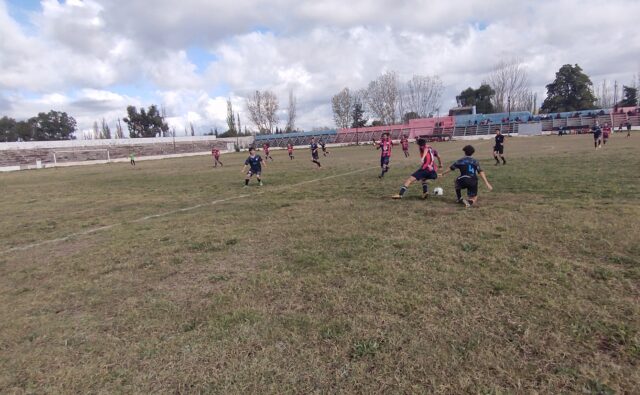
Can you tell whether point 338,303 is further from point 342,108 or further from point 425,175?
point 342,108

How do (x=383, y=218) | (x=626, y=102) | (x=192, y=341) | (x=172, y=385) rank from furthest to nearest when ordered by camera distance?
1. (x=626, y=102)
2. (x=383, y=218)
3. (x=192, y=341)
4. (x=172, y=385)

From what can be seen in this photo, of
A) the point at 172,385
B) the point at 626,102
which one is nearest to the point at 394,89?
the point at 626,102

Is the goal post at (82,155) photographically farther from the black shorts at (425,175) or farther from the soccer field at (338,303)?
the soccer field at (338,303)

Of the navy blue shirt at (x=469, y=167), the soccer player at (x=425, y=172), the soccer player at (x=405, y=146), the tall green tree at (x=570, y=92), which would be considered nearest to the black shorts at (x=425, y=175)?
the soccer player at (x=425, y=172)

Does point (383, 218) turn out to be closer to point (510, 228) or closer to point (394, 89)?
point (510, 228)

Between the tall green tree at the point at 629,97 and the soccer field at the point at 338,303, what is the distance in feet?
275

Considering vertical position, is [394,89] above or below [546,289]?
above

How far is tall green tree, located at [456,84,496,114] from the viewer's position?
7794 centimetres

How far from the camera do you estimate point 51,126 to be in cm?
7650

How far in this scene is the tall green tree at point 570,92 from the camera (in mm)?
65938

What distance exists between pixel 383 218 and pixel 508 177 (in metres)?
7.06

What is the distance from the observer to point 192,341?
11.1 feet

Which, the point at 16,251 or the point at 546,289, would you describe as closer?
the point at 546,289

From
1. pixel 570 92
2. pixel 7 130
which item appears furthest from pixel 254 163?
pixel 7 130
